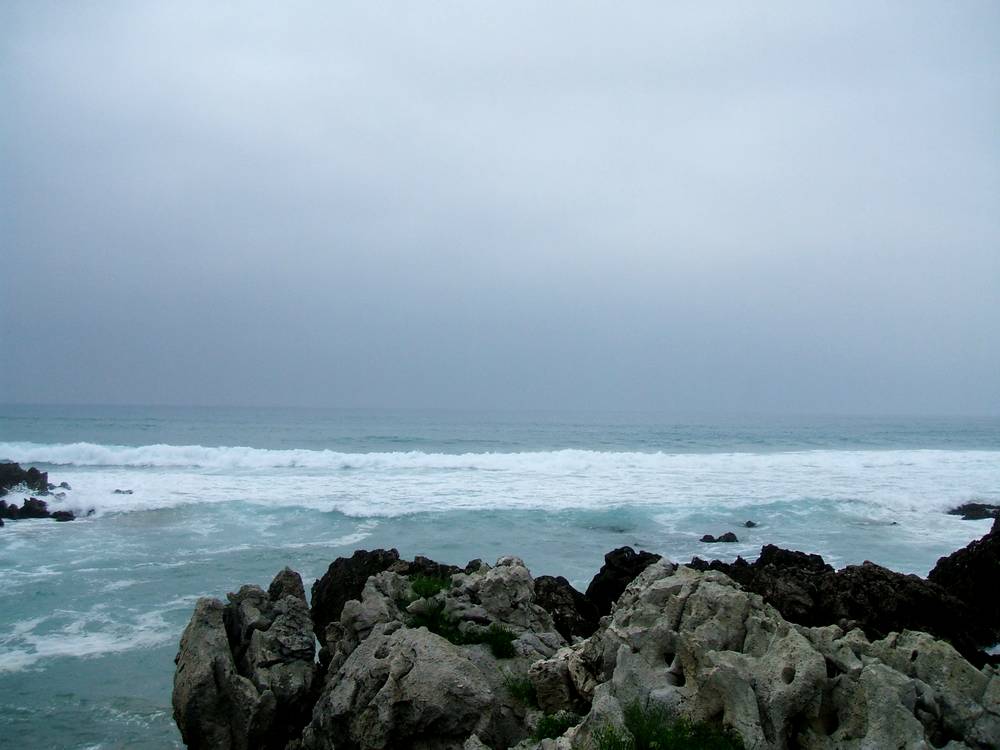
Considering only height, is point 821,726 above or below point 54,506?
above

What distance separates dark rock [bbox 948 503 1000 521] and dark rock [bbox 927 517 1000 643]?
14169 millimetres

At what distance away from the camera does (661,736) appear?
615 centimetres

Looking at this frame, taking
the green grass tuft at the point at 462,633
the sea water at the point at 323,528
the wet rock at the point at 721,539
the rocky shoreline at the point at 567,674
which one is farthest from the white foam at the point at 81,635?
the wet rock at the point at 721,539

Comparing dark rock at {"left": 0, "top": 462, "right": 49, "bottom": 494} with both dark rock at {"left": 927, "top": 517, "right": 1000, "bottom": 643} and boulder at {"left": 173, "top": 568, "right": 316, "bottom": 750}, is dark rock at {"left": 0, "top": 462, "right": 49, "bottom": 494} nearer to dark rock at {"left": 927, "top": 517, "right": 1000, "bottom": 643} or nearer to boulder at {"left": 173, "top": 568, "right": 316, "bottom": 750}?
boulder at {"left": 173, "top": 568, "right": 316, "bottom": 750}

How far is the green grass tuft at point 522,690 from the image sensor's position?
8.23 metres

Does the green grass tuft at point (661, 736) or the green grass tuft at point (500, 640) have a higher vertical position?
the green grass tuft at point (661, 736)

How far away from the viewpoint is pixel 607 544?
24484 millimetres

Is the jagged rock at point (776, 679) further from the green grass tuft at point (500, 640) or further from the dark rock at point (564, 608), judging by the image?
the dark rock at point (564, 608)

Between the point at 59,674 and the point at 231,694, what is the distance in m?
5.38

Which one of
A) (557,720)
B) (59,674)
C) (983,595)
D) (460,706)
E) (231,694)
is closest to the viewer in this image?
(557,720)

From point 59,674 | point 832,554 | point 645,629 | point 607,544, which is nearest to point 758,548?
point 832,554

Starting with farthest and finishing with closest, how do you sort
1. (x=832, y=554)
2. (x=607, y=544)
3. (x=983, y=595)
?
(x=607, y=544)
(x=832, y=554)
(x=983, y=595)

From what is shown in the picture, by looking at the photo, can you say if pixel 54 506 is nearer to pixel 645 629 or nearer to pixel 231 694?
pixel 231 694

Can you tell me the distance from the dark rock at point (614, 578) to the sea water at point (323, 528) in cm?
309
